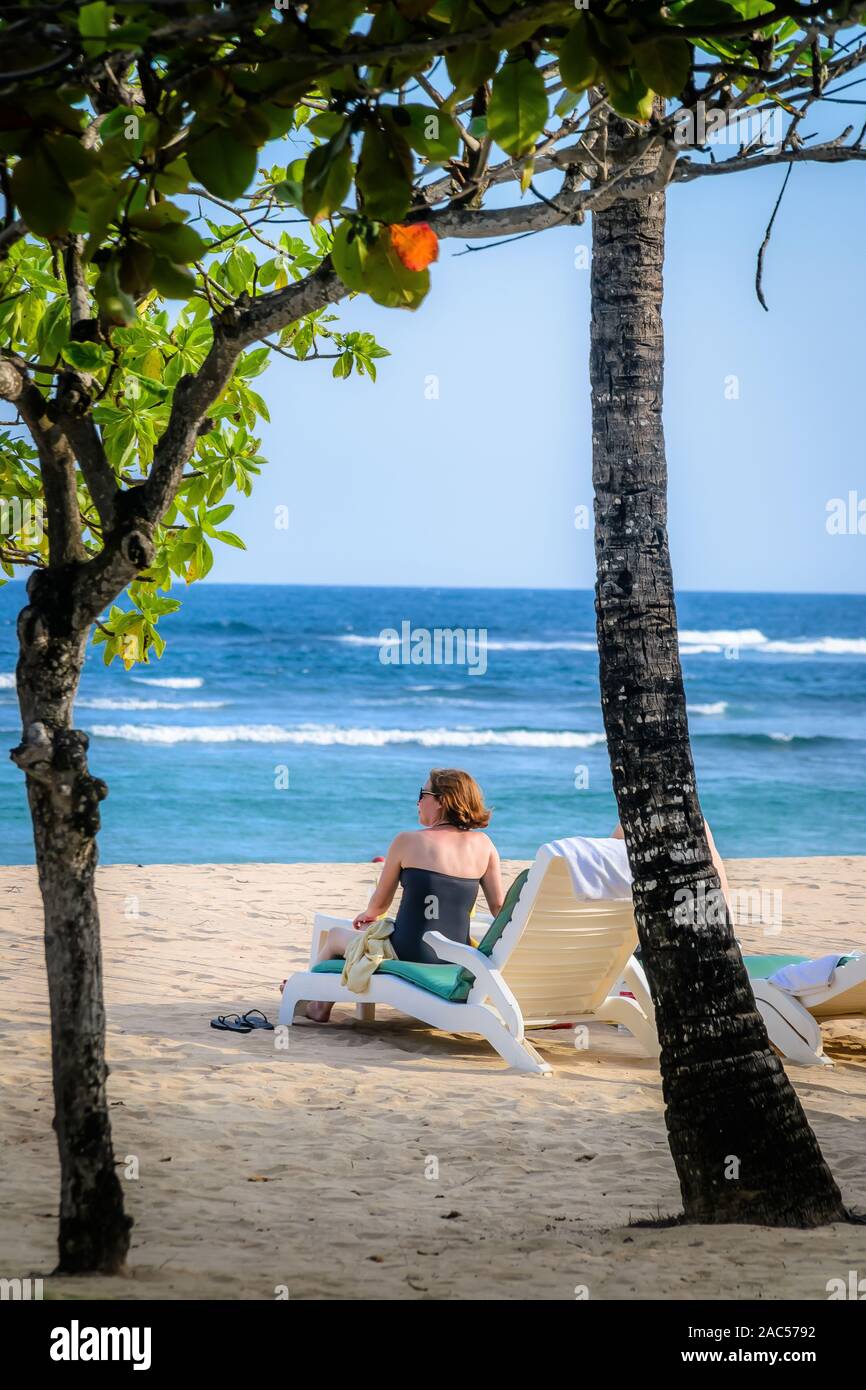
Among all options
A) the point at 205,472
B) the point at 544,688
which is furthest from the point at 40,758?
the point at 544,688

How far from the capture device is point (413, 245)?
2.17m

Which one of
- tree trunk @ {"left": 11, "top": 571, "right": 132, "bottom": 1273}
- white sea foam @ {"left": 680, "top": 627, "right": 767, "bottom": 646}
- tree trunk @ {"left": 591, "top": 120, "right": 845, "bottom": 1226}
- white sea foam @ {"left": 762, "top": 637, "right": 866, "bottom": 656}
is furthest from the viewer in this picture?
white sea foam @ {"left": 680, "top": 627, "right": 767, "bottom": 646}

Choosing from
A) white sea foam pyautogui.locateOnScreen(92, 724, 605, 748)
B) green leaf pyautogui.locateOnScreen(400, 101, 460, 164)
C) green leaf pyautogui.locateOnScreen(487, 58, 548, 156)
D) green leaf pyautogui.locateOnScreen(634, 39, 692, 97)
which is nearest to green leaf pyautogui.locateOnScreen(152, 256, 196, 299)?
green leaf pyautogui.locateOnScreen(400, 101, 460, 164)

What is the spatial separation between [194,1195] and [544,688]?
111ft

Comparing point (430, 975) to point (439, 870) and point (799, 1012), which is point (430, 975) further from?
point (799, 1012)

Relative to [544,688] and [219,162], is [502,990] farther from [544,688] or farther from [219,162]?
[544,688]

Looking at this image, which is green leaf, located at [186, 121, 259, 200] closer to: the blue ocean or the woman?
the woman

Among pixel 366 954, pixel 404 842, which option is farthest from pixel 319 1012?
pixel 404 842

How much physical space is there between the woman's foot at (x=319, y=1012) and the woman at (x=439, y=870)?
0.46 m

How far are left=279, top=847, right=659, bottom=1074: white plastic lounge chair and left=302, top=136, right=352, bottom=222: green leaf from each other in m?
3.96

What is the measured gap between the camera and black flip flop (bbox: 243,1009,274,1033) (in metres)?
6.45

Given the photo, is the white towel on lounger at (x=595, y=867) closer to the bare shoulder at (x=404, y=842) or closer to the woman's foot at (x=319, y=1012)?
the bare shoulder at (x=404, y=842)

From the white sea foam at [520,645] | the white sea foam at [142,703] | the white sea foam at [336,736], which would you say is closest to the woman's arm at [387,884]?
the white sea foam at [336,736]

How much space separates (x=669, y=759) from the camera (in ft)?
12.2
